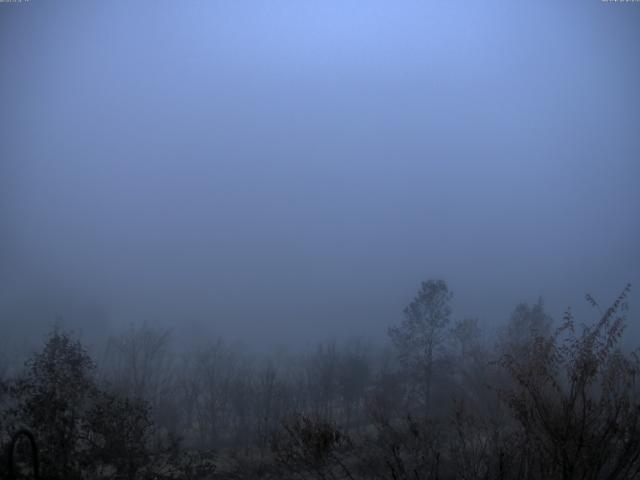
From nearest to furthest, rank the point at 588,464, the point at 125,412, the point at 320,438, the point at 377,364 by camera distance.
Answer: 1. the point at 588,464
2. the point at 320,438
3. the point at 125,412
4. the point at 377,364

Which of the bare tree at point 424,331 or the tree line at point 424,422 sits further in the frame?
the bare tree at point 424,331

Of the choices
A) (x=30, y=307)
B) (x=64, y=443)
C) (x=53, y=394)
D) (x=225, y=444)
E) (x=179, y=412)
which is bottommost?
(x=225, y=444)

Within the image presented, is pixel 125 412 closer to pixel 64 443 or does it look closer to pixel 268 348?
pixel 64 443

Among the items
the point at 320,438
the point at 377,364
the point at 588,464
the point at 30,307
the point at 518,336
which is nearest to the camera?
the point at 588,464

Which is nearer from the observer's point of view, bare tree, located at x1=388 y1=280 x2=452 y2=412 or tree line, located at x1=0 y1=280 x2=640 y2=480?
tree line, located at x1=0 y1=280 x2=640 y2=480

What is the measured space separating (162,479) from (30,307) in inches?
3206

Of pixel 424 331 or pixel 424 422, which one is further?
pixel 424 331

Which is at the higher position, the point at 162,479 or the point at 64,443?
the point at 64,443

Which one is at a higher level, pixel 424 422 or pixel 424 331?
pixel 424 331

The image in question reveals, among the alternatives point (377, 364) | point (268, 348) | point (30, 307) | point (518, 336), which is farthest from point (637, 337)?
point (30, 307)

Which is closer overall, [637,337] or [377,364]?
[377,364]

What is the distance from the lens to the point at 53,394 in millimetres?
14531

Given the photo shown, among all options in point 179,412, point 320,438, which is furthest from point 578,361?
point 179,412

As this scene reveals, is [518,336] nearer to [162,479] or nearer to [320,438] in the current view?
[162,479]
